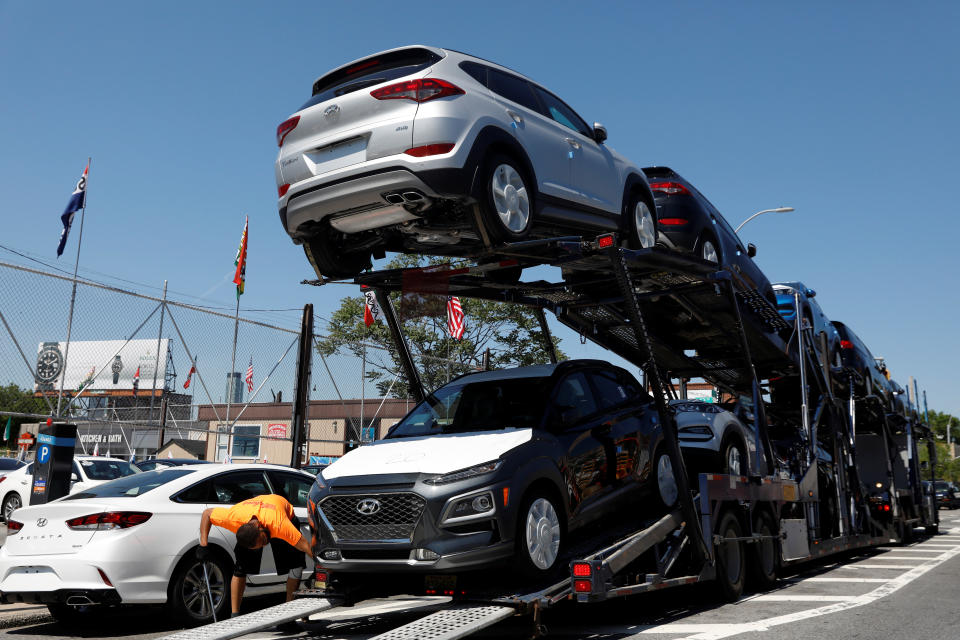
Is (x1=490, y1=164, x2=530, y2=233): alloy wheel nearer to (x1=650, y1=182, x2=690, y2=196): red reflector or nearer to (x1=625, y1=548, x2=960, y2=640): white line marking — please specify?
(x1=625, y1=548, x2=960, y2=640): white line marking

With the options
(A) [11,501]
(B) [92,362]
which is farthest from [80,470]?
(A) [11,501]

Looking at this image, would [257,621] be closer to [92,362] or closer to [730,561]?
[730,561]

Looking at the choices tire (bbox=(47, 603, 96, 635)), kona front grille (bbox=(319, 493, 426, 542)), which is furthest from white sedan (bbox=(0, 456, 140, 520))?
kona front grille (bbox=(319, 493, 426, 542))

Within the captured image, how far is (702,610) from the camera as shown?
24.5 ft

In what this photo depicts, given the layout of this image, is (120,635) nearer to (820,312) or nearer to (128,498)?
(128,498)

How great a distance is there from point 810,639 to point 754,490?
2.73 metres

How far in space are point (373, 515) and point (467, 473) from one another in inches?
28.3

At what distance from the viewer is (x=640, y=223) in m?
8.66

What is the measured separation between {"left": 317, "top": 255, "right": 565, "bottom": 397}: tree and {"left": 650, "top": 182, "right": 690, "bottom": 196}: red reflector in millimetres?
3360

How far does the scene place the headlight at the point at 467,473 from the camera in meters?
5.46

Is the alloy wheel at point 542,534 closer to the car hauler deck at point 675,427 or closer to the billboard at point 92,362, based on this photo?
the car hauler deck at point 675,427

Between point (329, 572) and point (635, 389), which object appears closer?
point (329, 572)

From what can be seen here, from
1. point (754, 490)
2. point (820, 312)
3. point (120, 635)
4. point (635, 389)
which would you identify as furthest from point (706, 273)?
point (120, 635)

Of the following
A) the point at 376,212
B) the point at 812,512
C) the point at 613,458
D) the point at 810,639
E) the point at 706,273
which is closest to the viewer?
the point at 810,639
